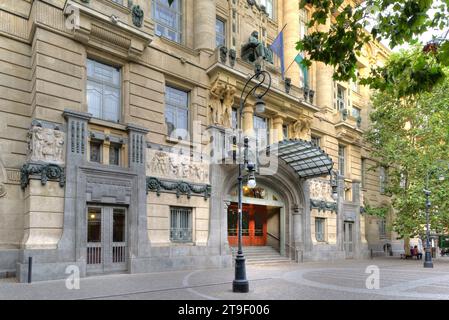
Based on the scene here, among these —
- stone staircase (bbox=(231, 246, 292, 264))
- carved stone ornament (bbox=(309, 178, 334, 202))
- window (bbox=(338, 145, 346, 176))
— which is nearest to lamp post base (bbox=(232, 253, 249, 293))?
stone staircase (bbox=(231, 246, 292, 264))

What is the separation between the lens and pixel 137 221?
57.0 ft

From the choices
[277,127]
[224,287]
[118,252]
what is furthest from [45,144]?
[277,127]

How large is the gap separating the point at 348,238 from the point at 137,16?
22.6m

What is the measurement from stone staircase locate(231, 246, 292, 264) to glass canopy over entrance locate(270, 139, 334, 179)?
206 inches

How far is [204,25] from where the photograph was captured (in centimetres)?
2188

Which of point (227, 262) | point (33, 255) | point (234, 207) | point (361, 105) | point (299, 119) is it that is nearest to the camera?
point (33, 255)

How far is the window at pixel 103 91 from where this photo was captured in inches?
686

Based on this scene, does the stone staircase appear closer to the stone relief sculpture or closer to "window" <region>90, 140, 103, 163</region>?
the stone relief sculpture

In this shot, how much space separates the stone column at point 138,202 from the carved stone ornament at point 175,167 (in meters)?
0.57

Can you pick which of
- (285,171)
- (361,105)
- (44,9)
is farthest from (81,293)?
(361,105)

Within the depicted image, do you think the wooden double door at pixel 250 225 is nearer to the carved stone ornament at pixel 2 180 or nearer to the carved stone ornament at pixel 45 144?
the carved stone ornament at pixel 45 144

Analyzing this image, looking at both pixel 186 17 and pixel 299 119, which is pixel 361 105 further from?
pixel 186 17

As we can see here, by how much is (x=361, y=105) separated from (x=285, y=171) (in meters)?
15.3

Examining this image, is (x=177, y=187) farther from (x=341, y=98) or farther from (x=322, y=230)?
(x=341, y=98)
